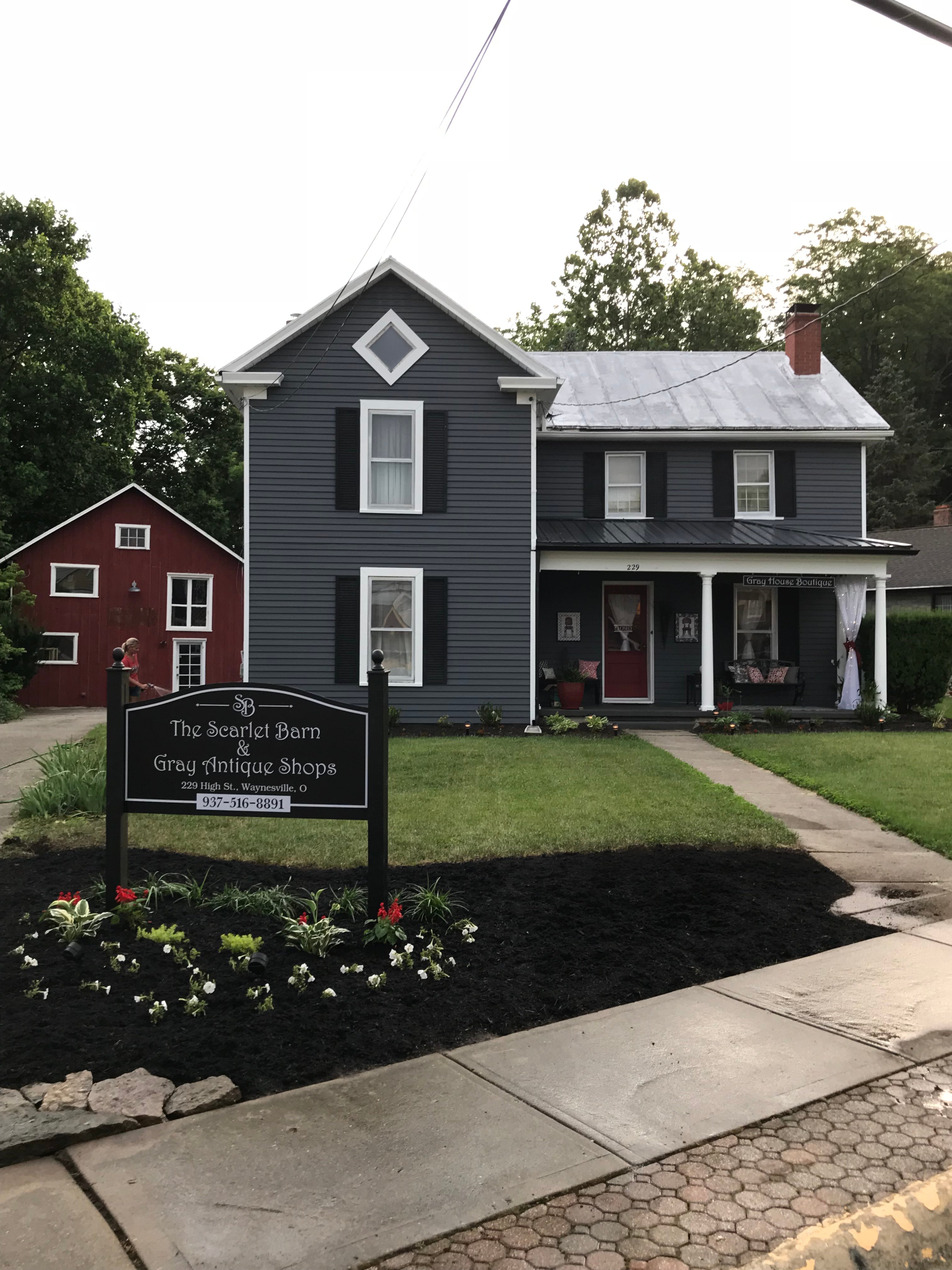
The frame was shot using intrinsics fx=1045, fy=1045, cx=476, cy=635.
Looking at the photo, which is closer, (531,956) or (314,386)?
(531,956)

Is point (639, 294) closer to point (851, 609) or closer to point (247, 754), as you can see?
point (851, 609)

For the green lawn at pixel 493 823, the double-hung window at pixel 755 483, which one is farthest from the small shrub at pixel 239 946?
the double-hung window at pixel 755 483

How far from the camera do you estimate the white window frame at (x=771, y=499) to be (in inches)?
818

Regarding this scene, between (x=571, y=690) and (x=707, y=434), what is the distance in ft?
19.2

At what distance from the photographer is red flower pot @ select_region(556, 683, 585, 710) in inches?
746

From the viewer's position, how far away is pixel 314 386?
705 inches

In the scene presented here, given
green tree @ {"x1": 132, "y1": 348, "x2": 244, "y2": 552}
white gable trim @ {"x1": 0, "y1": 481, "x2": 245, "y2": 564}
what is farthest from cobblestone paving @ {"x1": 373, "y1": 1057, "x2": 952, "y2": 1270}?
green tree @ {"x1": 132, "y1": 348, "x2": 244, "y2": 552}

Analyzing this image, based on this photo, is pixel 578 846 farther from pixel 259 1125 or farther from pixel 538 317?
pixel 538 317

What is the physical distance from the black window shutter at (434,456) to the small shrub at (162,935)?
41.2ft

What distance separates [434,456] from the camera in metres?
18.0

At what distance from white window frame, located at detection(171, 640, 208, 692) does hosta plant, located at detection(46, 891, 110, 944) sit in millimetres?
23921

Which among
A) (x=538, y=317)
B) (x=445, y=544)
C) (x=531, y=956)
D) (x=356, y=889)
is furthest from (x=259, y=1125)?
(x=538, y=317)

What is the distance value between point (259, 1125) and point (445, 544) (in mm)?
14778

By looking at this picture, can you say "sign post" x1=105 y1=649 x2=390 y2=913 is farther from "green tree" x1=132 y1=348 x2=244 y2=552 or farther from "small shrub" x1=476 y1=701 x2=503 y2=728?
"green tree" x1=132 y1=348 x2=244 y2=552
